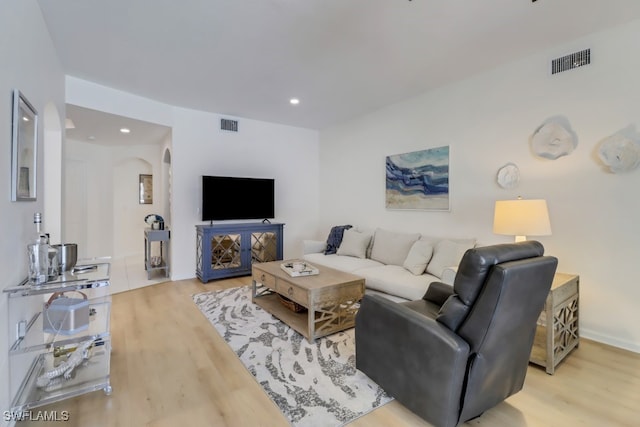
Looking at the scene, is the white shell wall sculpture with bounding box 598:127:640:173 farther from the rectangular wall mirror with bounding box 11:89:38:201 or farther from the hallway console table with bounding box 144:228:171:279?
the hallway console table with bounding box 144:228:171:279

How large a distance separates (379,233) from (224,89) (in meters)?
2.81

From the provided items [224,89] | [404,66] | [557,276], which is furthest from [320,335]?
[224,89]

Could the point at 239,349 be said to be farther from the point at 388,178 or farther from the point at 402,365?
the point at 388,178

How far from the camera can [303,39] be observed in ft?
8.66

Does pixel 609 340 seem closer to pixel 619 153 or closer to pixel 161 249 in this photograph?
pixel 619 153

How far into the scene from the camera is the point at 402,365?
5.60 feet

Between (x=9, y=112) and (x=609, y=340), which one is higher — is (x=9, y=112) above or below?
above

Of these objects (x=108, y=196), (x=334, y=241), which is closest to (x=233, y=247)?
(x=334, y=241)

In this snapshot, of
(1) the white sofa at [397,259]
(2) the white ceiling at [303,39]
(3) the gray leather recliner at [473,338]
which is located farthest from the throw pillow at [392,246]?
(3) the gray leather recliner at [473,338]

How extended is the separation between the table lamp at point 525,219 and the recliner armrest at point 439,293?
77cm

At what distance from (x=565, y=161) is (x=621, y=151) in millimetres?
381

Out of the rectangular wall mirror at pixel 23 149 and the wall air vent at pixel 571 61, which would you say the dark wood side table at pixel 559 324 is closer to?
the wall air vent at pixel 571 61

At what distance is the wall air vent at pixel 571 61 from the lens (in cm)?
265

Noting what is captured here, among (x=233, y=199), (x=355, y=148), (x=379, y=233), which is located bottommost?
(x=379, y=233)
